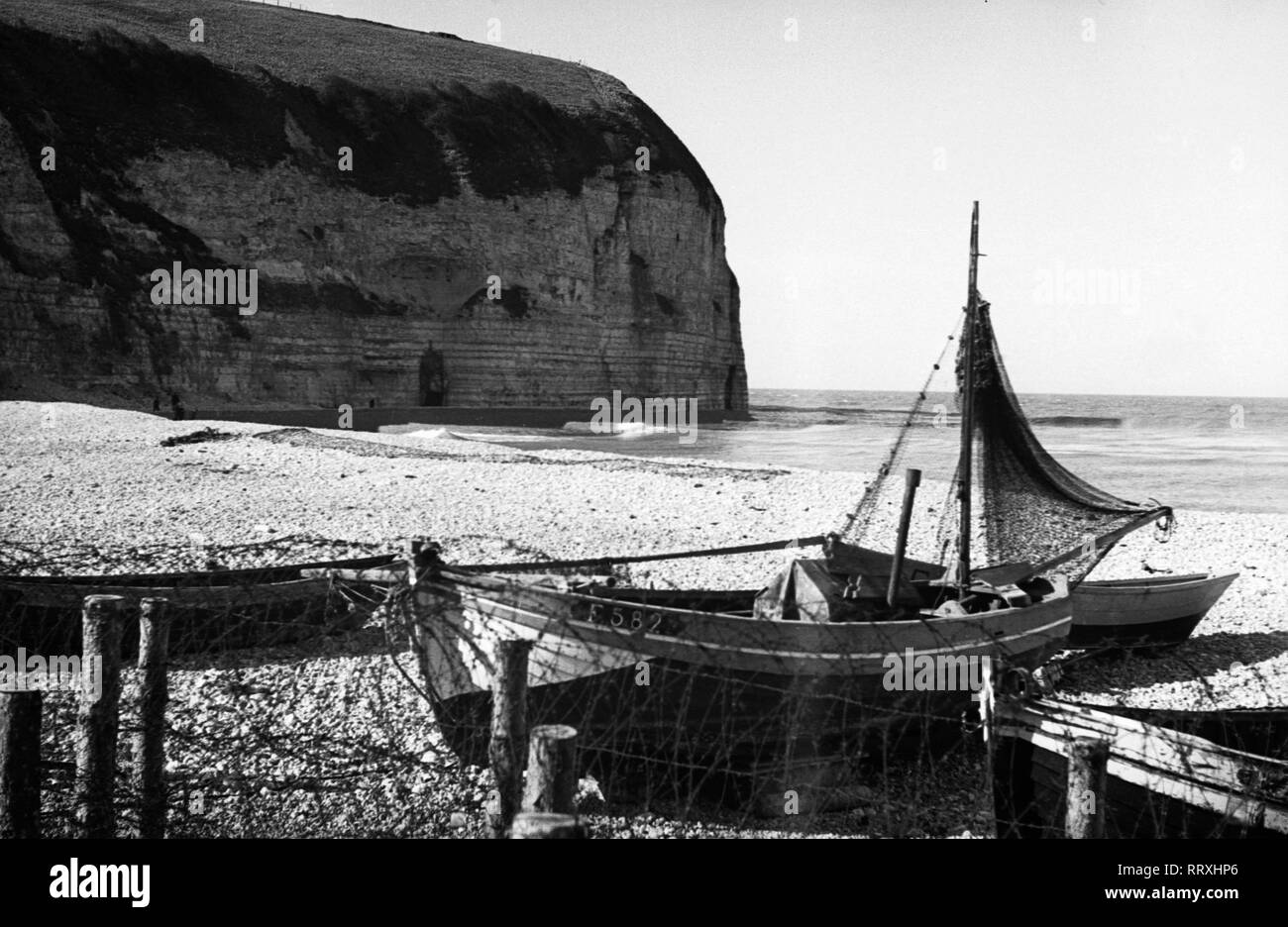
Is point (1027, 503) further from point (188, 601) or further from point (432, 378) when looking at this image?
point (432, 378)

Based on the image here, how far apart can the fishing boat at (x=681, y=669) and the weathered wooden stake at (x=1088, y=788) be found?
149cm

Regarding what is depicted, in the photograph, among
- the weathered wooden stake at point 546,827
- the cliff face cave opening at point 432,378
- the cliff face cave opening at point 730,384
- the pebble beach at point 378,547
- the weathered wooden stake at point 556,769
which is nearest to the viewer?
the weathered wooden stake at point 546,827

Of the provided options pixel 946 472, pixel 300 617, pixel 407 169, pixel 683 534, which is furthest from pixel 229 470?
pixel 407 169

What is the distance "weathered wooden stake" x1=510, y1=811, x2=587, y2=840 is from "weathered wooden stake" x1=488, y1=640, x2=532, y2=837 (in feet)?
5.06

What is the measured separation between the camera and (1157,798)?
246 inches

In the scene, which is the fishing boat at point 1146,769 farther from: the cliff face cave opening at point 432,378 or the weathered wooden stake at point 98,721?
the cliff face cave opening at point 432,378

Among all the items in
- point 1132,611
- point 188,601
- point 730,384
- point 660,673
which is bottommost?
point 1132,611

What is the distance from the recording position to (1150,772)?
627cm

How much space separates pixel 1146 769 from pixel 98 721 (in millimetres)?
6281

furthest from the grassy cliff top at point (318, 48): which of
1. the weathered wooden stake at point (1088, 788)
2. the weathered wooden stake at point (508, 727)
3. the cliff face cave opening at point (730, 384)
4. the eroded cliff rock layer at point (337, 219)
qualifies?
the weathered wooden stake at point (1088, 788)

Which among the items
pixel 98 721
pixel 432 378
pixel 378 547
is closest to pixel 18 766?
pixel 98 721

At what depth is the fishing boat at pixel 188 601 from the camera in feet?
28.8

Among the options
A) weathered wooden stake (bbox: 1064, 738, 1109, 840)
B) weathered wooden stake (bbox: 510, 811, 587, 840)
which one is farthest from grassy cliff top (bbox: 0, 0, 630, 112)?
weathered wooden stake (bbox: 1064, 738, 1109, 840)
